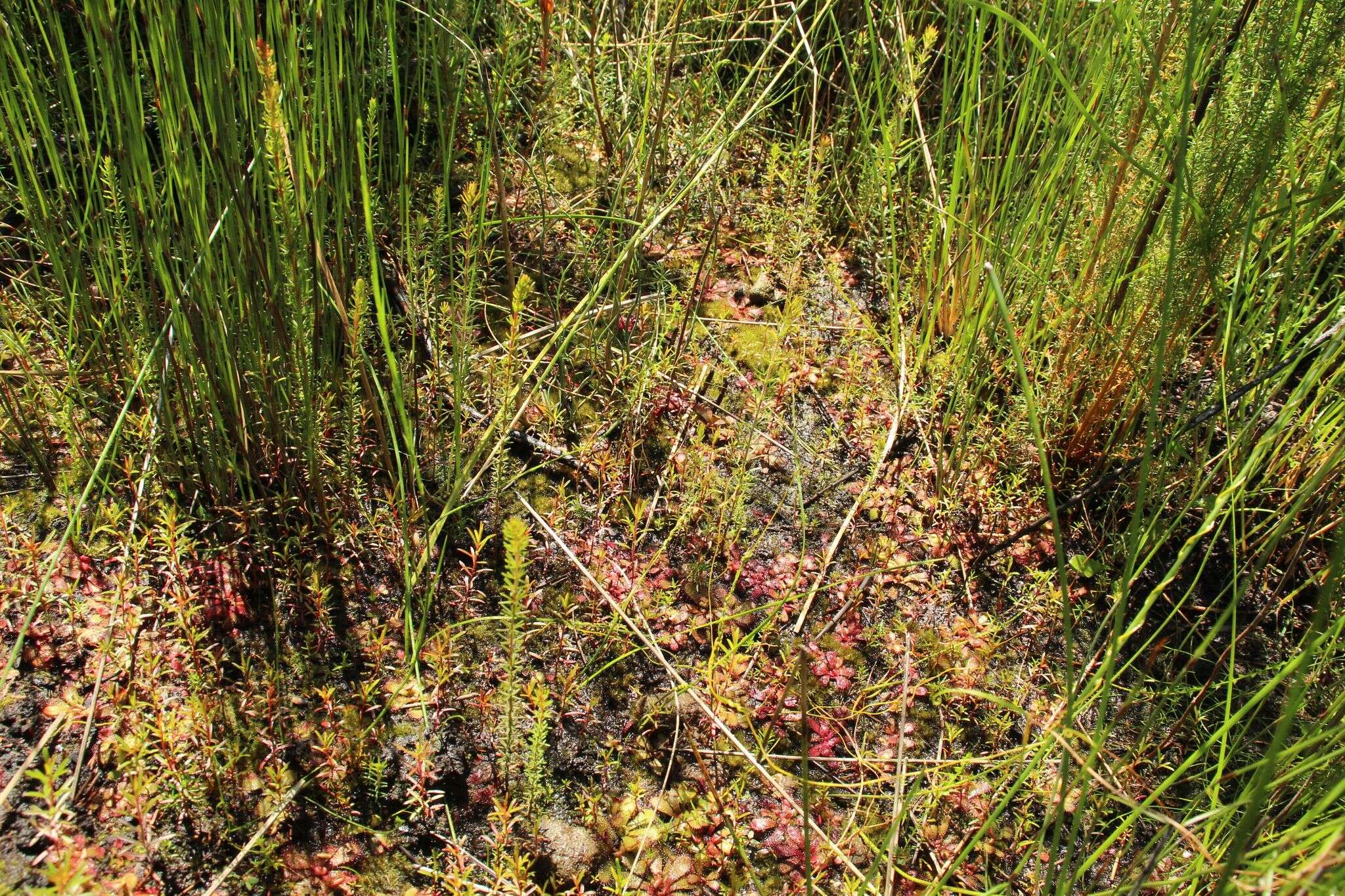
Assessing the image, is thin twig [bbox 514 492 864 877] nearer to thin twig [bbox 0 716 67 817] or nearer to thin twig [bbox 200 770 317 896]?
thin twig [bbox 200 770 317 896]

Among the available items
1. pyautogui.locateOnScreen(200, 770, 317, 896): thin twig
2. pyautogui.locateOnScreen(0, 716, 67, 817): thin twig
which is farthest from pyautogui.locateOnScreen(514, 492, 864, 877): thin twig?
pyautogui.locateOnScreen(0, 716, 67, 817): thin twig

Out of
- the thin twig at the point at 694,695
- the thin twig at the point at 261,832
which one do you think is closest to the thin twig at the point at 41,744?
the thin twig at the point at 261,832

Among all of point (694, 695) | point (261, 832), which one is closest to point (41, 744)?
point (261, 832)

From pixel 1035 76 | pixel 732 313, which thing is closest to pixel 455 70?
pixel 732 313

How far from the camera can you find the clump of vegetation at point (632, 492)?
133 cm

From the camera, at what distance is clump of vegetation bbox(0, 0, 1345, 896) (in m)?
1.33

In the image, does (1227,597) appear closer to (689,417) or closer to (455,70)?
(689,417)

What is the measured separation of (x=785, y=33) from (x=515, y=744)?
2.17 meters

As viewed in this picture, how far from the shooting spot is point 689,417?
79.8 inches

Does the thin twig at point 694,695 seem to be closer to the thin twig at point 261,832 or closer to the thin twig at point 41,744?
the thin twig at point 261,832

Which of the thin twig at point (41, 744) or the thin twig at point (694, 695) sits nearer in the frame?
the thin twig at point (41, 744)

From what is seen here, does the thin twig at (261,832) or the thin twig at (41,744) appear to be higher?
the thin twig at (41,744)

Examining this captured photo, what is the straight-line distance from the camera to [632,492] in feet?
6.14

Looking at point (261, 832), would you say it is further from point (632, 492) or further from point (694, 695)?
point (632, 492)
